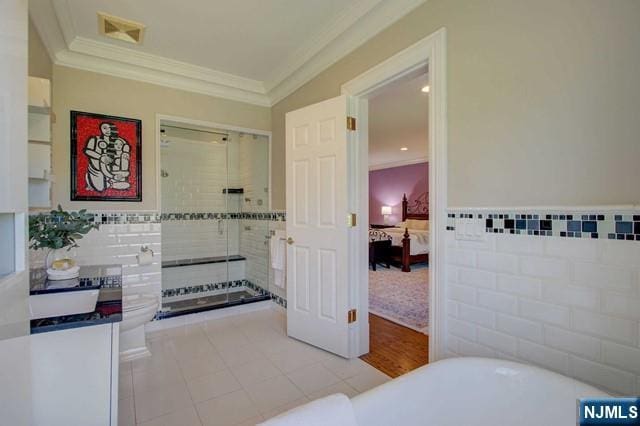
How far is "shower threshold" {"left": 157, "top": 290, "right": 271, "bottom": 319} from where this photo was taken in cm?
310

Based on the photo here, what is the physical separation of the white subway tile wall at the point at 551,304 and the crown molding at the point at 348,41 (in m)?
1.46

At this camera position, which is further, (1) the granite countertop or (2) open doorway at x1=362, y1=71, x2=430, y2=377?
(2) open doorway at x1=362, y1=71, x2=430, y2=377

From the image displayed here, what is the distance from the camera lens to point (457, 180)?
1.65 m

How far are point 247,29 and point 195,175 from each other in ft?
7.24

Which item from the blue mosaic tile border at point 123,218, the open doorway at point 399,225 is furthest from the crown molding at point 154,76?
the open doorway at point 399,225

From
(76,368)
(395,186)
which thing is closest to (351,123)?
(76,368)

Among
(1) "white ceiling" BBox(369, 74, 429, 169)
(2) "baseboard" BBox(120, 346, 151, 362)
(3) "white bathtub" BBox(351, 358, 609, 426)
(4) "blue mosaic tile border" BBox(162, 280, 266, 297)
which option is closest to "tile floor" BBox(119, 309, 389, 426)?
(2) "baseboard" BBox(120, 346, 151, 362)

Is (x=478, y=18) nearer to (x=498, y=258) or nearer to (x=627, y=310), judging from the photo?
(x=498, y=258)

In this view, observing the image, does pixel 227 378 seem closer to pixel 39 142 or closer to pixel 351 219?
pixel 351 219

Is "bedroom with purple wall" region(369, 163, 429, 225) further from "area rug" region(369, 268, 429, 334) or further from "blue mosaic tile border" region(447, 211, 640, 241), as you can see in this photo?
"blue mosaic tile border" region(447, 211, 640, 241)

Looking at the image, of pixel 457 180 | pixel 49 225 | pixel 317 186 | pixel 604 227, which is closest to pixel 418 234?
pixel 317 186

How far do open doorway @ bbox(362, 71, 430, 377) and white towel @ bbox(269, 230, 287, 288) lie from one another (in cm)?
105

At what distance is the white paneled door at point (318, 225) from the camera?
7.75ft

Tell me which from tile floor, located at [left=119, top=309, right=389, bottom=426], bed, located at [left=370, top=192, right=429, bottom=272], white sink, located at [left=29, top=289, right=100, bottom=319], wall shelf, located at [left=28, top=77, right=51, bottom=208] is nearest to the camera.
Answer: white sink, located at [left=29, top=289, right=100, bottom=319]
